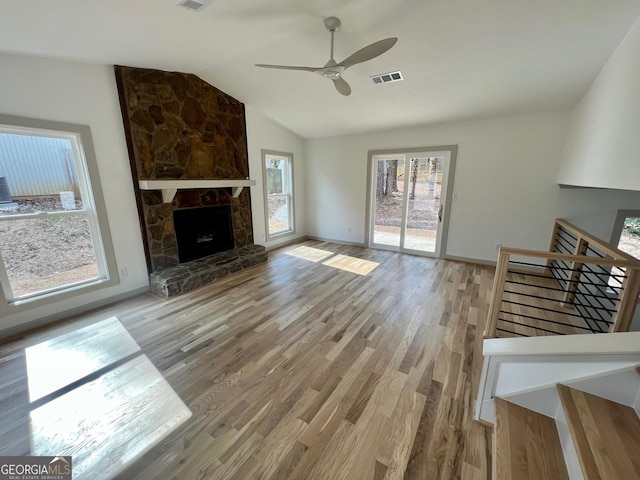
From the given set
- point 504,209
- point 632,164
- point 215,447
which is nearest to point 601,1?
point 632,164

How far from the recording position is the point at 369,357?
225 centimetres

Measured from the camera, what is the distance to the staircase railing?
1.92 m

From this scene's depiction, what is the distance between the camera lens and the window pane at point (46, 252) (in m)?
2.56

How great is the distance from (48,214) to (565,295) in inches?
Result: 249

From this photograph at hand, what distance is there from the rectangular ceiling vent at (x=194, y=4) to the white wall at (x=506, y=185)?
3748 millimetres

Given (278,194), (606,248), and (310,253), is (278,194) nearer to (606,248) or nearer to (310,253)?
(310,253)

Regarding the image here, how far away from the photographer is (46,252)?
9.11 ft

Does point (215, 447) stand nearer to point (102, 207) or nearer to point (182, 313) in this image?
point (182, 313)

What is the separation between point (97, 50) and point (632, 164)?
4.67 m

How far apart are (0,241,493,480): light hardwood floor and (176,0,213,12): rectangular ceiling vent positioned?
2.88 metres

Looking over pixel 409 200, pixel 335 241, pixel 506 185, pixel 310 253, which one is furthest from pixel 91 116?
pixel 506 185

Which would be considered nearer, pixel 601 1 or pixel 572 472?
pixel 572 472

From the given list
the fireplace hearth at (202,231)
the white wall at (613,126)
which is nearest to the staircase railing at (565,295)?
the white wall at (613,126)

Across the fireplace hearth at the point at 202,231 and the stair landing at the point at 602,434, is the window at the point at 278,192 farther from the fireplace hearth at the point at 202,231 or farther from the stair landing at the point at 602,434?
the stair landing at the point at 602,434
